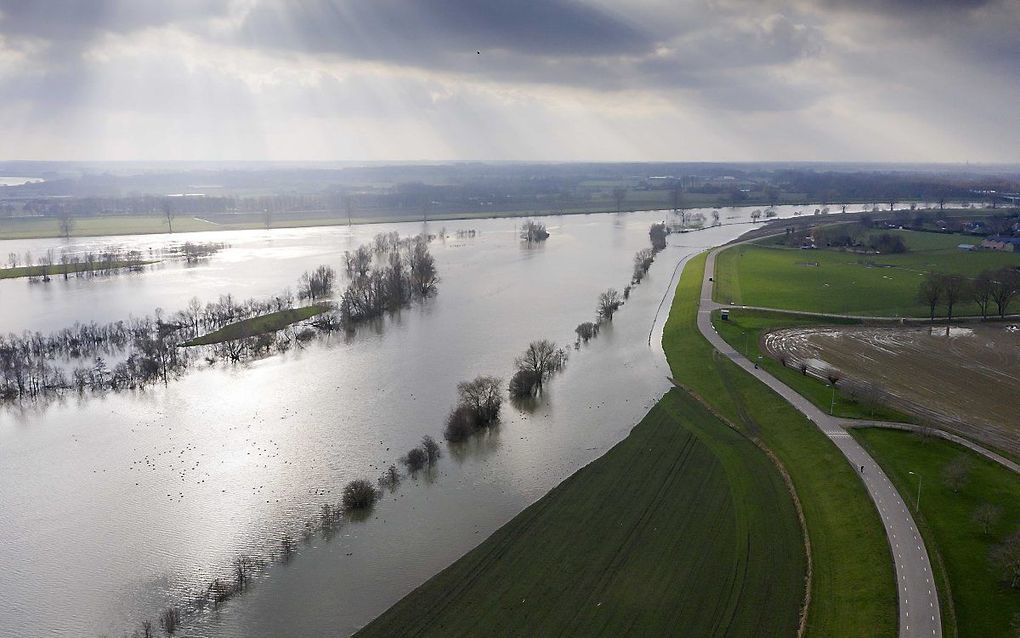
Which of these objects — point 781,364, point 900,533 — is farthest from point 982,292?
point 900,533

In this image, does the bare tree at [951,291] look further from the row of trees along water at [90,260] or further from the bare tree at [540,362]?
the row of trees along water at [90,260]

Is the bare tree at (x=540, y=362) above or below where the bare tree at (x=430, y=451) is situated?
above

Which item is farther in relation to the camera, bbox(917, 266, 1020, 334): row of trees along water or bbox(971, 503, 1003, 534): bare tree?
bbox(917, 266, 1020, 334): row of trees along water

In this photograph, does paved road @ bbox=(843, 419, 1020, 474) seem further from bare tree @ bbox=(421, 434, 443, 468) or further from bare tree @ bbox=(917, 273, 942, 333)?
bare tree @ bbox=(917, 273, 942, 333)

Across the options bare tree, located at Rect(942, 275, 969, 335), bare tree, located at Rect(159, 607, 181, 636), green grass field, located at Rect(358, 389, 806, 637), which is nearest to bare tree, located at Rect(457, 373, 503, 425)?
green grass field, located at Rect(358, 389, 806, 637)

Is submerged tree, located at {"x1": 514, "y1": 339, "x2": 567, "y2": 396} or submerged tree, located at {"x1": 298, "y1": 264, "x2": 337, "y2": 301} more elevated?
submerged tree, located at {"x1": 298, "y1": 264, "x2": 337, "y2": 301}

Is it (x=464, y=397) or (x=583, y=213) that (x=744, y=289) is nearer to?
(x=464, y=397)

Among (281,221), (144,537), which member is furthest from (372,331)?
(281,221)

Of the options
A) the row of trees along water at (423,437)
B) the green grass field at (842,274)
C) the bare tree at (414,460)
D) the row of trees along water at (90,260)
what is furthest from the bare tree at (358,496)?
the row of trees along water at (90,260)
